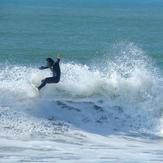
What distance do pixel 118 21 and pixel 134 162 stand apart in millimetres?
64493

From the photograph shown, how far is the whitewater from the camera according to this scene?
21753 millimetres

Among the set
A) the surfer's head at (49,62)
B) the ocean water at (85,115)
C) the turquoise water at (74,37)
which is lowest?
the ocean water at (85,115)

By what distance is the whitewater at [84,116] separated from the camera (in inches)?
856

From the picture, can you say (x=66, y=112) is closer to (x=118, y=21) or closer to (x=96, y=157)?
(x=96, y=157)

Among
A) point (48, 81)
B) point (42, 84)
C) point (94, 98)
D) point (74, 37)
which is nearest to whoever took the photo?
point (48, 81)

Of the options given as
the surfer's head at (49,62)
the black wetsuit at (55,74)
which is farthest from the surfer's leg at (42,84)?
the surfer's head at (49,62)

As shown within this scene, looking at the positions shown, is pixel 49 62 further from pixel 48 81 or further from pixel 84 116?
pixel 84 116

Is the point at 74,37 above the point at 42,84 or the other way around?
above

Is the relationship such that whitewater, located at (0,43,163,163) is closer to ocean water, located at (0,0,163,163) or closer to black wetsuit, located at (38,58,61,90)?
ocean water, located at (0,0,163,163)

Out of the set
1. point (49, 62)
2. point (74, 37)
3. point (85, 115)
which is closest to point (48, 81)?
point (49, 62)

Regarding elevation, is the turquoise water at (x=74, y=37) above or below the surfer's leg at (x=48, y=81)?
above

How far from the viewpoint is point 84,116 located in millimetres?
26453

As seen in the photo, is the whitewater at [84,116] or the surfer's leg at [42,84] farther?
the surfer's leg at [42,84]

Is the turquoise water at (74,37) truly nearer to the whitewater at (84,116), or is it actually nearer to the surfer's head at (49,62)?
the whitewater at (84,116)
